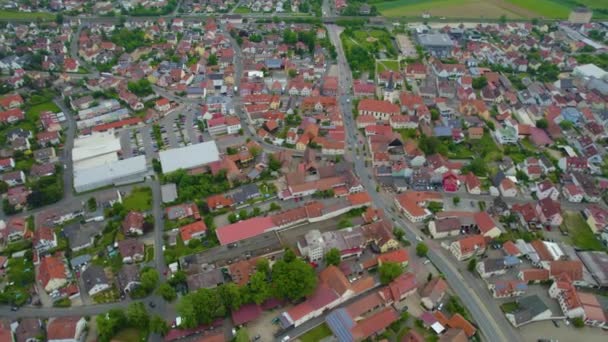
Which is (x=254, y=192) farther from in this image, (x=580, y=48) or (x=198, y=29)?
(x=580, y=48)

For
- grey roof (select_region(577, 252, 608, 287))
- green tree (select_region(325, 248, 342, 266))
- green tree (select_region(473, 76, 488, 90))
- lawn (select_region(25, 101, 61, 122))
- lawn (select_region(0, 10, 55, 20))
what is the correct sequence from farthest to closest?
lawn (select_region(0, 10, 55, 20))
green tree (select_region(473, 76, 488, 90))
lawn (select_region(25, 101, 61, 122))
green tree (select_region(325, 248, 342, 266))
grey roof (select_region(577, 252, 608, 287))

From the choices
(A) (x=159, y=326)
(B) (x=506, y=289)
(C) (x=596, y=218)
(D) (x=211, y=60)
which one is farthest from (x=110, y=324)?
(D) (x=211, y=60)

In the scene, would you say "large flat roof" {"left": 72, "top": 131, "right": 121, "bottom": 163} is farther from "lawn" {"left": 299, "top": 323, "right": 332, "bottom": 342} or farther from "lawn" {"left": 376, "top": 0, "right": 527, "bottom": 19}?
"lawn" {"left": 376, "top": 0, "right": 527, "bottom": 19}

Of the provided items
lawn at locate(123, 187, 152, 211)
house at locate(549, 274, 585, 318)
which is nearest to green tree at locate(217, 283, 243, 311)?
lawn at locate(123, 187, 152, 211)

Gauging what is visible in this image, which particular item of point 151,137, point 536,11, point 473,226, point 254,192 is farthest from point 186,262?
point 536,11

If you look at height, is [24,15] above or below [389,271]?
above

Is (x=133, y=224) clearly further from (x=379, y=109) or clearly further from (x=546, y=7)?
(x=546, y=7)
